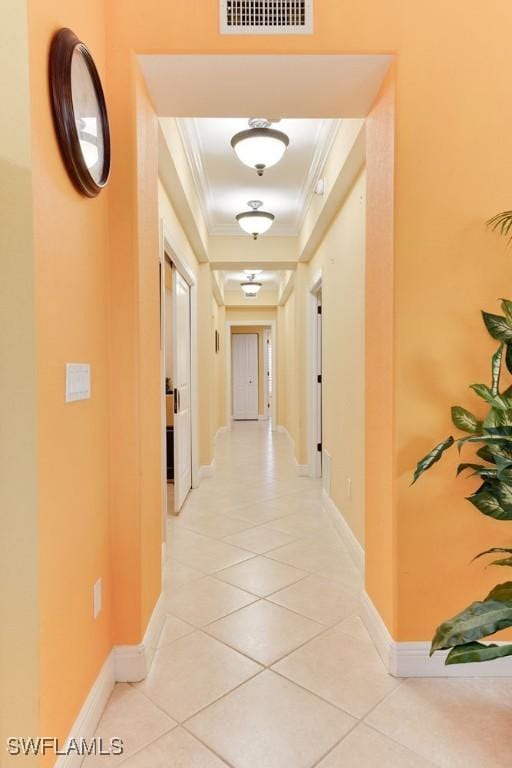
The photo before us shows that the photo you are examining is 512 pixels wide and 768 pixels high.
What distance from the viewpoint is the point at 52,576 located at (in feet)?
4.12

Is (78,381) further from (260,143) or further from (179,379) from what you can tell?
(179,379)

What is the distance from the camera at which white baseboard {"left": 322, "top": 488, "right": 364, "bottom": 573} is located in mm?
2850

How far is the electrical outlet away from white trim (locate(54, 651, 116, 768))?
0.77 feet

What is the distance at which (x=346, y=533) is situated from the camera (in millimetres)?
3256

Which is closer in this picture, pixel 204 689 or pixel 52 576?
pixel 52 576

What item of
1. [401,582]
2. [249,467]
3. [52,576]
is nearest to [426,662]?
[401,582]

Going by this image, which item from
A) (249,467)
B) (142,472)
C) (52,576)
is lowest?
(249,467)

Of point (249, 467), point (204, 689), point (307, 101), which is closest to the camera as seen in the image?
point (204, 689)

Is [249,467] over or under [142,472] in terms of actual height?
under

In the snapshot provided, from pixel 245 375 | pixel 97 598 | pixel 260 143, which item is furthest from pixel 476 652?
pixel 245 375

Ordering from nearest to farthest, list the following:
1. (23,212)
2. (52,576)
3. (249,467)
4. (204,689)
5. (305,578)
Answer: (23,212)
(52,576)
(204,689)
(305,578)
(249,467)

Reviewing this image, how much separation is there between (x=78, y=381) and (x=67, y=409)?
0.38 ft

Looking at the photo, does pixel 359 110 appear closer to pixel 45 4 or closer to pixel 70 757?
pixel 45 4

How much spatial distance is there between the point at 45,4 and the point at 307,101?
3.77 ft
